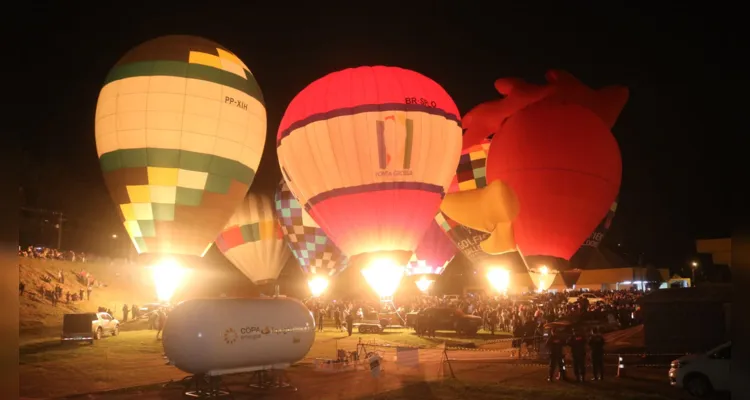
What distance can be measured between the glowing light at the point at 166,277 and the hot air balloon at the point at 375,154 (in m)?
4.19

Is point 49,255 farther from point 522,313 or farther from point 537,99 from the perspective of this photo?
point 537,99

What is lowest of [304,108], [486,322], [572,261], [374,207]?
[486,322]

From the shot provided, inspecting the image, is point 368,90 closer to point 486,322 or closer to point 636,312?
point 486,322

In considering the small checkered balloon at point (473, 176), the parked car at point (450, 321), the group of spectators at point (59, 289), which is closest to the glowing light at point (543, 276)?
the small checkered balloon at point (473, 176)

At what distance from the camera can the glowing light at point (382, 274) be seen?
15.5m

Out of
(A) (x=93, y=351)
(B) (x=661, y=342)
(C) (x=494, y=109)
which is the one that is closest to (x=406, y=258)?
(C) (x=494, y=109)

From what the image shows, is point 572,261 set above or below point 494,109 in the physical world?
below

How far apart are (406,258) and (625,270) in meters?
48.6

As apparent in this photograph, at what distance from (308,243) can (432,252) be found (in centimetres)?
535

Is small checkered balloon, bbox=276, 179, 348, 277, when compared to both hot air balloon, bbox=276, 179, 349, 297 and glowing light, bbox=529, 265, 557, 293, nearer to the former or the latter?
hot air balloon, bbox=276, 179, 349, 297

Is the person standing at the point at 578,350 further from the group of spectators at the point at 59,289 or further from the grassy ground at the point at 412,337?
the group of spectators at the point at 59,289

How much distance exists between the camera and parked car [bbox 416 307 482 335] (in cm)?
2586

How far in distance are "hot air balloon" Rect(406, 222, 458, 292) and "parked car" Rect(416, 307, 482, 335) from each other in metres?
1.89

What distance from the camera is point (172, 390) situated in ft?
44.5
